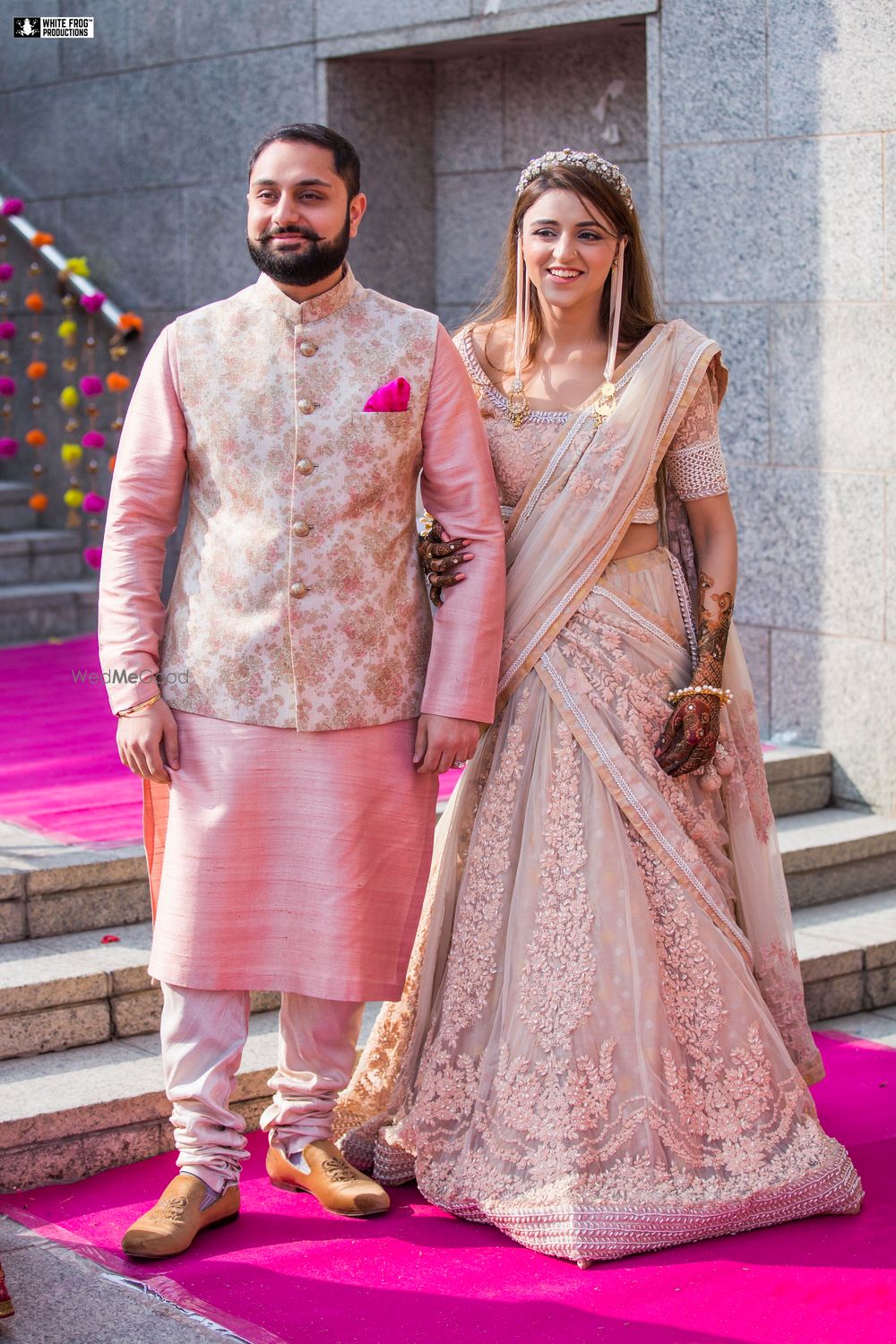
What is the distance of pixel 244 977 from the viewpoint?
124 inches

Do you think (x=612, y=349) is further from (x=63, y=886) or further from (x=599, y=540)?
(x=63, y=886)

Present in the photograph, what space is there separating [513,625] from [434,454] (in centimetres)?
37

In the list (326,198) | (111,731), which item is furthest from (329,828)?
(111,731)

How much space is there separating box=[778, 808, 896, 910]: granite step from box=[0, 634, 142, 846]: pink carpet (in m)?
1.78

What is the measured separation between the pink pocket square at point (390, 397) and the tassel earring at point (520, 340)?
338 mm

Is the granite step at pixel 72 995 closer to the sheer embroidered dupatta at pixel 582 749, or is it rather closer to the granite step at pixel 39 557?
the sheer embroidered dupatta at pixel 582 749

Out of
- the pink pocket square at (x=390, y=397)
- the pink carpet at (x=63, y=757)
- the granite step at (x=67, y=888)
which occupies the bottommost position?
the granite step at (x=67, y=888)

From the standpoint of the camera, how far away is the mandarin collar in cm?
310

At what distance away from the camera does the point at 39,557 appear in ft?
24.4

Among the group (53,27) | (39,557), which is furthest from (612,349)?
(53,27)

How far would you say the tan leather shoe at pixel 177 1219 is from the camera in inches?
118

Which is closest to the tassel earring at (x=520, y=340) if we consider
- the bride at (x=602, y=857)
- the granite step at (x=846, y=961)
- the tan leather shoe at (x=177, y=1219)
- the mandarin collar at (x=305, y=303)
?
the bride at (x=602, y=857)

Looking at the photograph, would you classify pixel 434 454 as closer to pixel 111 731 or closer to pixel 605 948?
pixel 605 948

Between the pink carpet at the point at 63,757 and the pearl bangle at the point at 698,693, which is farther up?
the pearl bangle at the point at 698,693
